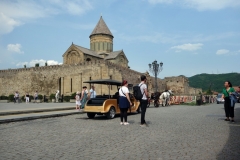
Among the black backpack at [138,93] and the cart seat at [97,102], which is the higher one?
the black backpack at [138,93]

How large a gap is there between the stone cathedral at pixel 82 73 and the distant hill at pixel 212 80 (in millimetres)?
57792

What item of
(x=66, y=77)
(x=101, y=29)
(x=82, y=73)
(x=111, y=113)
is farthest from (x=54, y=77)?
(x=111, y=113)

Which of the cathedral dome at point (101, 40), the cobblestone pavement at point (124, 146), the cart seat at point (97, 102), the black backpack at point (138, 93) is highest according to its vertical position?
the cathedral dome at point (101, 40)

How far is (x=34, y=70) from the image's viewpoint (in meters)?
45.4

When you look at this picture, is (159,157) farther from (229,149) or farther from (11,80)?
(11,80)

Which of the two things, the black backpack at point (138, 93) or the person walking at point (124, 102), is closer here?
the black backpack at point (138, 93)

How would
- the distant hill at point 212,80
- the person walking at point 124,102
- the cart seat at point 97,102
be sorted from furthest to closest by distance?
the distant hill at point 212,80 → the cart seat at point 97,102 → the person walking at point 124,102

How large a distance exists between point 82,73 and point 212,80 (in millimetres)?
103958

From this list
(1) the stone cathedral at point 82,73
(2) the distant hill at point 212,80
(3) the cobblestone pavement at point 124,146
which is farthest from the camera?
(2) the distant hill at point 212,80

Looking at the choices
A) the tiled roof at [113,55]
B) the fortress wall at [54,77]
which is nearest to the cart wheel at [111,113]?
the fortress wall at [54,77]

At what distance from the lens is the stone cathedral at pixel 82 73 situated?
35.2 metres

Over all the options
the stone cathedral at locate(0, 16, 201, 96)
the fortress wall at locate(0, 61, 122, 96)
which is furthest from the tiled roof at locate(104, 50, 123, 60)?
the fortress wall at locate(0, 61, 122, 96)

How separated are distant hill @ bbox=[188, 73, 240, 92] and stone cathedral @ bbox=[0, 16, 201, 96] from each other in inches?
2275

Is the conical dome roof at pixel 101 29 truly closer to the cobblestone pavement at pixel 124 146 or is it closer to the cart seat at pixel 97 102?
the cart seat at pixel 97 102
